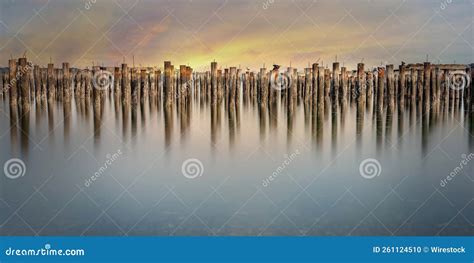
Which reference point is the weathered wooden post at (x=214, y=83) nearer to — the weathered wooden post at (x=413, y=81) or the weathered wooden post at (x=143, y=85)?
the weathered wooden post at (x=143, y=85)

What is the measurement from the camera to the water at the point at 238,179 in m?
7.02

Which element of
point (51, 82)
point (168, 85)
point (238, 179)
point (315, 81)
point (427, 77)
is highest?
point (427, 77)

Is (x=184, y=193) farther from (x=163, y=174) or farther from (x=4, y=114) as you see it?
(x=4, y=114)

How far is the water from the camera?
7.02 metres

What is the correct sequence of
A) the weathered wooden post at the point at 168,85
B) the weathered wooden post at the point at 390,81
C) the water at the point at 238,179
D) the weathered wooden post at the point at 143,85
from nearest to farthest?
the water at the point at 238,179, the weathered wooden post at the point at 390,81, the weathered wooden post at the point at 168,85, the weathered wooden post at the point at 143,85

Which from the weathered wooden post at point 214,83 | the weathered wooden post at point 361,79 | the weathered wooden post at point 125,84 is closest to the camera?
the weathered wooden post at point 361,79

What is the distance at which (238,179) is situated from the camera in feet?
30.3

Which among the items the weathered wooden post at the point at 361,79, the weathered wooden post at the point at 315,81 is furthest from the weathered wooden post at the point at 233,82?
the weathered wooden post at the point at 361,79

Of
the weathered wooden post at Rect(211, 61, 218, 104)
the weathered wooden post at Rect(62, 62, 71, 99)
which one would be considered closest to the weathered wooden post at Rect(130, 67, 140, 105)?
the weathered wooden post at Rect(62, 62, 71, 99)

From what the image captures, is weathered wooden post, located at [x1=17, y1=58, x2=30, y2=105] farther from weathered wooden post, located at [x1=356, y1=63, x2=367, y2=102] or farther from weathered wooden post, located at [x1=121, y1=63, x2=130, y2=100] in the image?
weathered wooden post, located at [x1=356, y1=63, x2=367, y2=102]

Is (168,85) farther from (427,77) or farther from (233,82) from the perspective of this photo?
(427,77)

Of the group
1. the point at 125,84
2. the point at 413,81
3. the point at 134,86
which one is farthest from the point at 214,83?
the point at 413,81

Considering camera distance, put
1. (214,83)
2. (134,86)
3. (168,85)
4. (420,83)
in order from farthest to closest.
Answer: (134,86) → (420,83) → (214,83) → (168,85)

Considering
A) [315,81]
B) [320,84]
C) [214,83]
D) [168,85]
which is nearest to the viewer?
[320,84]
